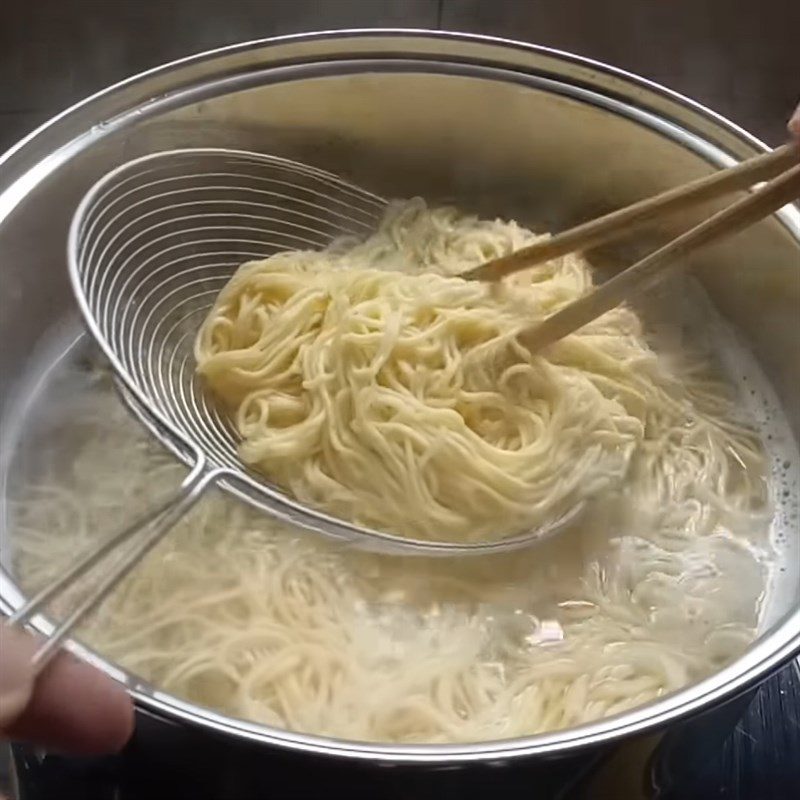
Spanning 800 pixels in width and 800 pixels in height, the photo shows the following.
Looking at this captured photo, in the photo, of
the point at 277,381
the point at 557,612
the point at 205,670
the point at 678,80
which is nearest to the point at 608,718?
the point at 557,612

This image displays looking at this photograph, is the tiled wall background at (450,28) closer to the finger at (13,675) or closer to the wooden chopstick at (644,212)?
the wooden chopstick at (644,212)

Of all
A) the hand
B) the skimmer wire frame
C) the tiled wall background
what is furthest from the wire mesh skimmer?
the tiled wall background

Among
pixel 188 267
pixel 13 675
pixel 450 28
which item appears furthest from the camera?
pixel 450 28

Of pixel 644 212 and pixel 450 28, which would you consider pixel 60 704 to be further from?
pixel 450 28

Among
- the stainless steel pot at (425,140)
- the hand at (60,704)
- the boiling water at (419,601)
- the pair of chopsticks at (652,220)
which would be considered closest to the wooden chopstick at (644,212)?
the pair of chopsticks at (652,220)

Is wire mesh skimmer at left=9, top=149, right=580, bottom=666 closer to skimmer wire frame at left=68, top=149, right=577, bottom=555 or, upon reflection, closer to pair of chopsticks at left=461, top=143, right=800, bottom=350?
skimmer wire frame at left=68, top=149, right=577, bottom=555

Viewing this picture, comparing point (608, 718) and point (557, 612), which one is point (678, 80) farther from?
point (608, 718)

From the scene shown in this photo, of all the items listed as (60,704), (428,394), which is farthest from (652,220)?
(60,704)
